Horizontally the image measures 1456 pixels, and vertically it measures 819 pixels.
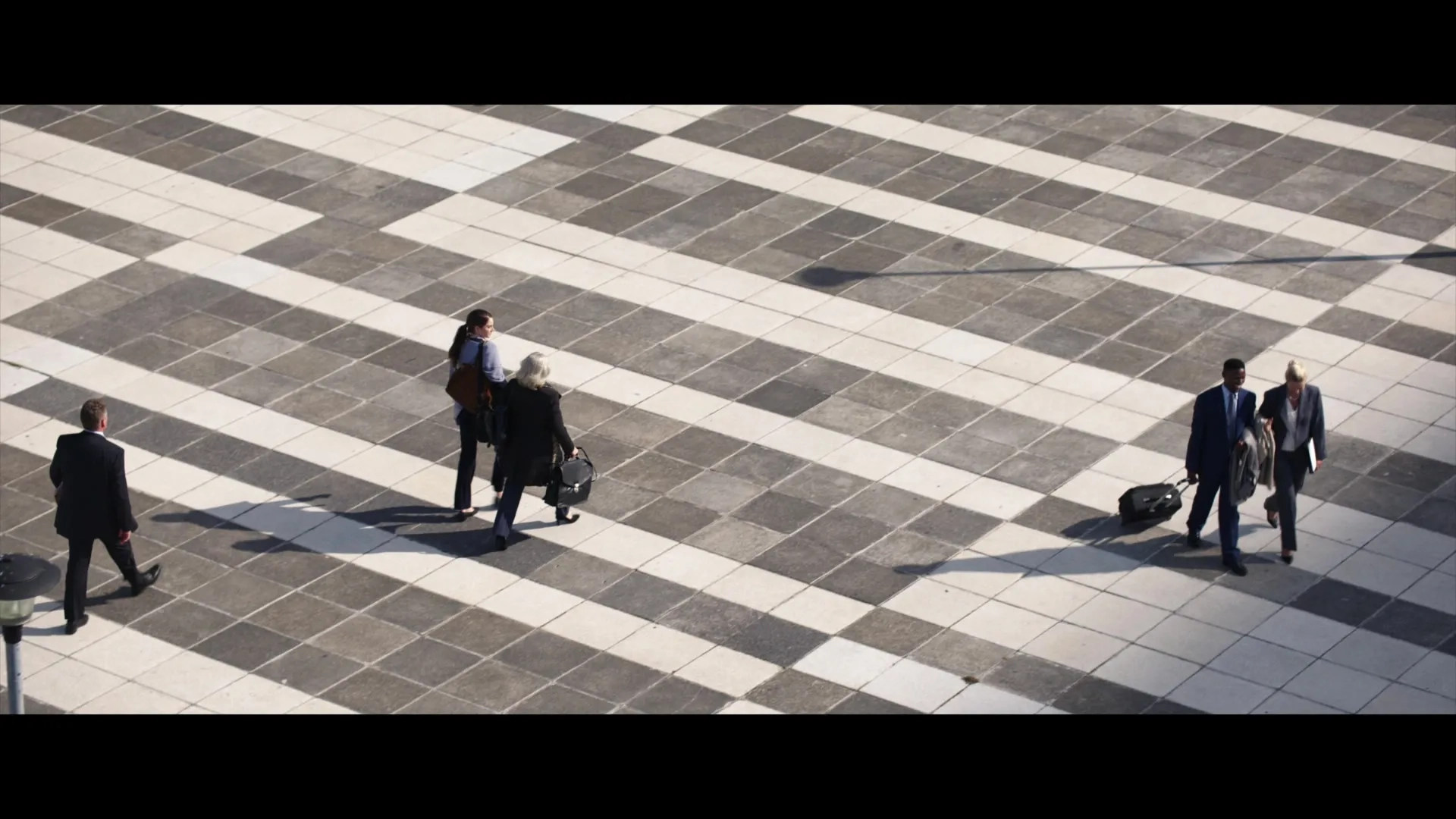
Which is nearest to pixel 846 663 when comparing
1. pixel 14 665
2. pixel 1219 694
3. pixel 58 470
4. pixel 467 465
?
pixel 1219 694

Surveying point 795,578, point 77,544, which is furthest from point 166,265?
point 795,578

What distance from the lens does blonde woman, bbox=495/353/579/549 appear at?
12398mm

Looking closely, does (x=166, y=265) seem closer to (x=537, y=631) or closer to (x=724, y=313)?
(x=724, y=313)

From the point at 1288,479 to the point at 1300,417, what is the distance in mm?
408

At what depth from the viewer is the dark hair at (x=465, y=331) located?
12602 millimetres

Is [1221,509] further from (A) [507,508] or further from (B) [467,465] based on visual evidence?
(B) [467,465]

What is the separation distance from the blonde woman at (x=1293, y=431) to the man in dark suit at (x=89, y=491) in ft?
22.9

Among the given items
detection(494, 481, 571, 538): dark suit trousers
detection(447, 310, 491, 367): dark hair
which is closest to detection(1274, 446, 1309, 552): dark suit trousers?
detection(494, 481, 571, 538): dark suit trousers

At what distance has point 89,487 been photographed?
11.5 meters

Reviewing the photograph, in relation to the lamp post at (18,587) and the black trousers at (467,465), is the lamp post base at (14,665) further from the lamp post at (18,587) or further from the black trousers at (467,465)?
the black trousers at (467,465)

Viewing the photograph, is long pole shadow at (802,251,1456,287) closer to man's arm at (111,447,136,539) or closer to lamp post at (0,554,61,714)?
man's arm at (111,447,136,539)

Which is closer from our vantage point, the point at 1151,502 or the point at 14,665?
the point at 14,665

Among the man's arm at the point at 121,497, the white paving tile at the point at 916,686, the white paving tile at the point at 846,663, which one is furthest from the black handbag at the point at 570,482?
the man's arm at the point at 121,497
